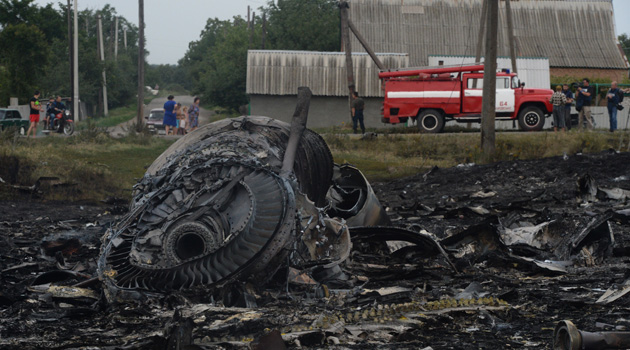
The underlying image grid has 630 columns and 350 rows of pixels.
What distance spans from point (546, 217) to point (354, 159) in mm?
9965

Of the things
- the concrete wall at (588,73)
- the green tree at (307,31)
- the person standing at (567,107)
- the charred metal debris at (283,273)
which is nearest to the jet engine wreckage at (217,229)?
the charred metal debris at (283,273)

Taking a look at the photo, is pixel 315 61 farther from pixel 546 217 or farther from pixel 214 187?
pixel 214 187

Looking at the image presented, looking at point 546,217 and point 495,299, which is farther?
point 546,217

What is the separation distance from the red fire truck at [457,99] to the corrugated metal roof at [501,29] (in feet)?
46.5

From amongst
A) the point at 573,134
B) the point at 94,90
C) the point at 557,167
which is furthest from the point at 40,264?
the point at 94,90

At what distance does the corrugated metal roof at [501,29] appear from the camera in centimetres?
3994

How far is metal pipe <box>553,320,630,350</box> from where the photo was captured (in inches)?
151

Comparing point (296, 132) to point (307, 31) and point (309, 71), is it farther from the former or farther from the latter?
point (307, 31)

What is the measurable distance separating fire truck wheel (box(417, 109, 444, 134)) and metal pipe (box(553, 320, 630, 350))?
21.4 meters

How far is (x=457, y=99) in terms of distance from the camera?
25.3 metres

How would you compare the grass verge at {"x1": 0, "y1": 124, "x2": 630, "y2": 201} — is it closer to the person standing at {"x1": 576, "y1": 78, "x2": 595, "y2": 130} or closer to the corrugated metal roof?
the person standing at {"x1": 576, "y1": 78, "x2": 595, "y2": 130}

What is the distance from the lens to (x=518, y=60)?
35.8 metres

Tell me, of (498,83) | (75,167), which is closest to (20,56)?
(498,83)

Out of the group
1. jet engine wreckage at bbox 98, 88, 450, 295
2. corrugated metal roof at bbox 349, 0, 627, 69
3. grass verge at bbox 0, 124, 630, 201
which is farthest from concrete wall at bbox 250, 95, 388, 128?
jet engine wreckage at bbox 98, 88, 450, 295
